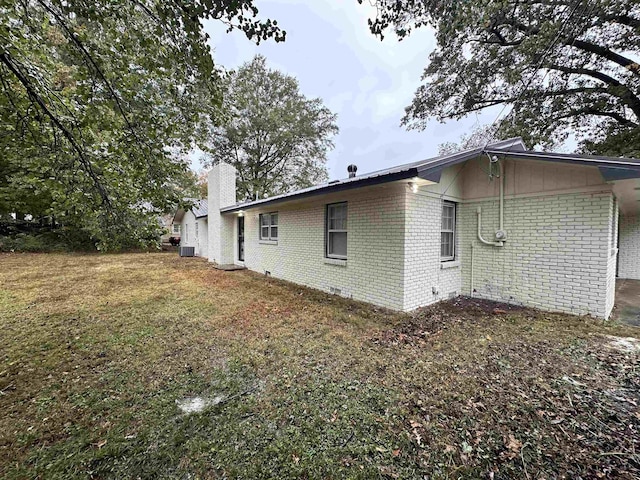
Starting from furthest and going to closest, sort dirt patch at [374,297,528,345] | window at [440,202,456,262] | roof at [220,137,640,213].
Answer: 1. window at [440,202,456,262]
2. dirt patch at [374,297,528,345]
3. roof at [220,137,640,213]

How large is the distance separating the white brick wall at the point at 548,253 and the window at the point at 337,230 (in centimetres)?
300

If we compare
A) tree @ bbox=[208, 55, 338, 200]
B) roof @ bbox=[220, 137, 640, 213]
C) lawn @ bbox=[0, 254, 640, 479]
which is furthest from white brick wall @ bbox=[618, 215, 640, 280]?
tree @ bbox=[208, 55, 338, 200]

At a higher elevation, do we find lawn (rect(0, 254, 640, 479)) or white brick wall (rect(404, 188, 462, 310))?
white brick wall (rect(404, 188, 462, 310))

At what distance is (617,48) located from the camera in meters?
9.01

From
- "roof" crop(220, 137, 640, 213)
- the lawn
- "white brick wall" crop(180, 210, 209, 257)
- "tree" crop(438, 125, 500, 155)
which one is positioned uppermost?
"tree" crop(438, 125, 500, 155)

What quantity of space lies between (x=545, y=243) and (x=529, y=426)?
14.1 feet

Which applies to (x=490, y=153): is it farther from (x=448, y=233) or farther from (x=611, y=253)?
(x=611, y=253)

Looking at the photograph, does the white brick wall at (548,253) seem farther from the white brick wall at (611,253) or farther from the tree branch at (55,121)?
the tree branch at (55,121)

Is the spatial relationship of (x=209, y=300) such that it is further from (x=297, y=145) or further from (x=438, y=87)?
(x=297, y=145)

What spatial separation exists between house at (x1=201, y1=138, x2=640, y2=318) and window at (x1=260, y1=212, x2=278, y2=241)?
8.33ft

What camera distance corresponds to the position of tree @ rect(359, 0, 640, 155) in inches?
317

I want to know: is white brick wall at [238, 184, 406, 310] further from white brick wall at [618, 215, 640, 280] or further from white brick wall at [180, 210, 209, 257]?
white brick wall at [618, 215, 640, 280]

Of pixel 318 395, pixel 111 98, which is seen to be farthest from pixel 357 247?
pixel 111 98

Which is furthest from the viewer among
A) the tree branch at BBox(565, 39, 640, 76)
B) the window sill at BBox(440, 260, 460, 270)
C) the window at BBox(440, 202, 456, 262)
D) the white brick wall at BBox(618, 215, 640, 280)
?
the white brick wall at BBox(618, 215, 640, 280)
